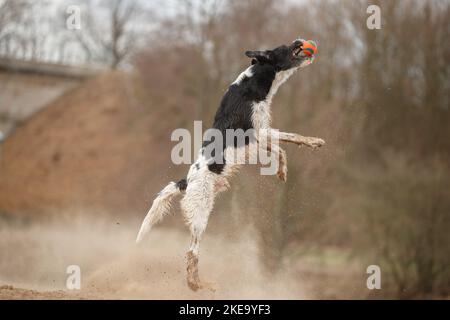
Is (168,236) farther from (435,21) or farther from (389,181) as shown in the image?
(435,21)

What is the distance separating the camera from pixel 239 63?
1723 cm

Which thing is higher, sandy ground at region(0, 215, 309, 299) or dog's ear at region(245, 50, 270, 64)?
dog's ear at region(245, 50, 270, 64)

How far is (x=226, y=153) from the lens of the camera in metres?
7.23

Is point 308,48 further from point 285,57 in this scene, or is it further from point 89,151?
point 89,151

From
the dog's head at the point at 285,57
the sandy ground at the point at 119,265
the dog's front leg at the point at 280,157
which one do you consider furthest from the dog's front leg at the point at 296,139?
the sandy ground at the point at 119,265

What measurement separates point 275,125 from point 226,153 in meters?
8.01

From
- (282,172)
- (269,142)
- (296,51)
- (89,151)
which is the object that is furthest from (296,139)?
(89,151)

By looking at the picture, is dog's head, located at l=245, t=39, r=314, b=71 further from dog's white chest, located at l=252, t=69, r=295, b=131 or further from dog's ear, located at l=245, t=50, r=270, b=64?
dog's white chest, located at l=252, t=69, r=295, b=131

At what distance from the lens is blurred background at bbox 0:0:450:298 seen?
13766mm

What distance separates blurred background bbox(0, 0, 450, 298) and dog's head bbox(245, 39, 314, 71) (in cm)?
281

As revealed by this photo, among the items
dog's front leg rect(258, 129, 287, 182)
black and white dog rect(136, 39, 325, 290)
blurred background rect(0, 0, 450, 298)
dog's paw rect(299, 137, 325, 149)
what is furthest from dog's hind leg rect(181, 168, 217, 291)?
blurred background rect(0, 0, 450, 298)

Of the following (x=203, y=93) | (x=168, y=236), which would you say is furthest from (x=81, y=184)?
(x=168, y=236)

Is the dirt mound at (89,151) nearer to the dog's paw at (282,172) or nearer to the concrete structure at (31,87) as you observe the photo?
the concrete structure at (31,87)
